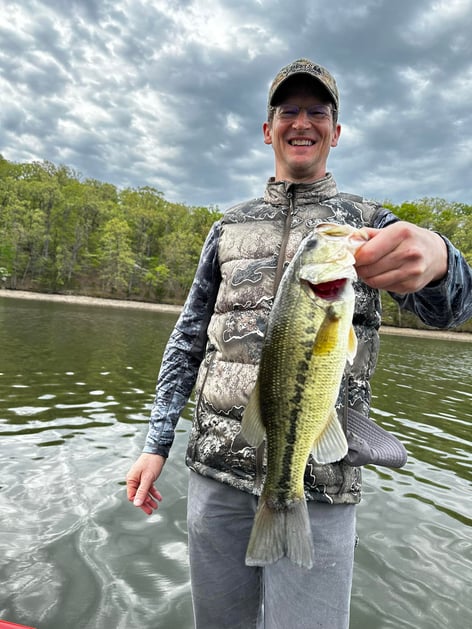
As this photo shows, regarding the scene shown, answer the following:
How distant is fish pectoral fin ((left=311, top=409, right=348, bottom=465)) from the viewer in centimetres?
190

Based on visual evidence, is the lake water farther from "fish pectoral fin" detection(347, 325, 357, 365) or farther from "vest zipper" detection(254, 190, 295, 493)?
"fish pectoral fin" detection(347, 325, 357, 365)

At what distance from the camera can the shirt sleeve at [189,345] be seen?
3.00 meters

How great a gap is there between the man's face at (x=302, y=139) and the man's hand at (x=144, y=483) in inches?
82.8

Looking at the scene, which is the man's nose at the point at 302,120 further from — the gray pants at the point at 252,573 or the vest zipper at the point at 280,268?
the gray pants at the point at 252,573

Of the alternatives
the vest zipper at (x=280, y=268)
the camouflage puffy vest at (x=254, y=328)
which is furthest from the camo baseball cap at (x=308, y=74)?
the vest zipper at (x=280, y=268)

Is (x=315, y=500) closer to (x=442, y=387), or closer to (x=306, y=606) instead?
(x=306, y=606)

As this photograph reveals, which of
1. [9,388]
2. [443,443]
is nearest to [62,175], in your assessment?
[9,388]

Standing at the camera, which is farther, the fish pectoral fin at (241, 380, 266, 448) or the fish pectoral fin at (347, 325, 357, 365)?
the fish pectoral fin at (241, 380, 266, 448)

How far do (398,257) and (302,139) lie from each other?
1.34 m

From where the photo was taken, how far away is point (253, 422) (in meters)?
2.01

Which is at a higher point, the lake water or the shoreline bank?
the shoreline bank

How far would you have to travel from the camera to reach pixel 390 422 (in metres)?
11.1

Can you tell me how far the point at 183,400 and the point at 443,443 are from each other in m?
8.80

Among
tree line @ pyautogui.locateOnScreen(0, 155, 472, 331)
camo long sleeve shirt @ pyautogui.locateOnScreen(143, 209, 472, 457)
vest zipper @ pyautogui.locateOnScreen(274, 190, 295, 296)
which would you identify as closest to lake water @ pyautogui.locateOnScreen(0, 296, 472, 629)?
camo long sleeve shirt @ pyautogui.locateOnScreen(143, 209, 472, 457)
